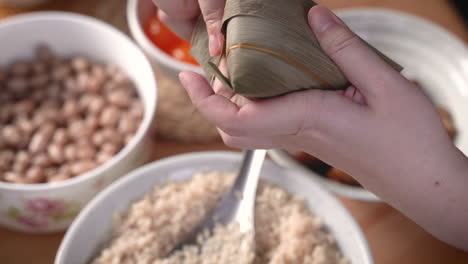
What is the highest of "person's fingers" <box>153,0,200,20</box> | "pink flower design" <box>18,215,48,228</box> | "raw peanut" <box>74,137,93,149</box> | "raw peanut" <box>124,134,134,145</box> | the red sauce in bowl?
"person's fingers" <box>153,0,200,20</box>

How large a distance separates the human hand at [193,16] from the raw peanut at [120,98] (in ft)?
0.76

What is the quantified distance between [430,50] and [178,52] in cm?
41

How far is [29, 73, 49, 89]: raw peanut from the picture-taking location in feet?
2.79

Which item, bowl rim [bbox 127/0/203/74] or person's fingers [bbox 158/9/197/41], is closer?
person's fingers [bbox 158/9/197/41]

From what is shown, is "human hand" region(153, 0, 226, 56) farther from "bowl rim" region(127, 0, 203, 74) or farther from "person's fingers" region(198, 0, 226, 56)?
"bowl rim" region(127, 0, 203, 74)

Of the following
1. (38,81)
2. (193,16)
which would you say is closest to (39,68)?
(38,81)

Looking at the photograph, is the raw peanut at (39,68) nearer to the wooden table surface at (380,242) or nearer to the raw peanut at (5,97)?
the raw peanut at (5,97)

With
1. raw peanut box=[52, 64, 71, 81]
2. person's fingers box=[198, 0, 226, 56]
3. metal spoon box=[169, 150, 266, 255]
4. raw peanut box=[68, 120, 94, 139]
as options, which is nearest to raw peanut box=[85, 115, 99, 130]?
raw peanut box=[68, 120, 94, 139]

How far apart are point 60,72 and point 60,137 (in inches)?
5.7

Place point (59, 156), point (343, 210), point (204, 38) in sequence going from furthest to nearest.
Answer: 1. point (59, 156)
2. point (343, 210)
3. point (204, 38)

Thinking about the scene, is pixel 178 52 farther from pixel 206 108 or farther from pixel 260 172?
pixel 206 108

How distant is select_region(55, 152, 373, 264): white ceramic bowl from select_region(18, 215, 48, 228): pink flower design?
0.10m

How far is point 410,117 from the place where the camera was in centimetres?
44

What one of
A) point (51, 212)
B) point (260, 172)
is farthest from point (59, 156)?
point (260, 172)
